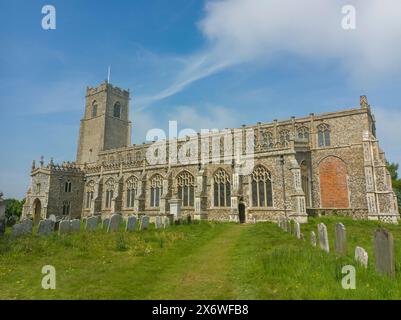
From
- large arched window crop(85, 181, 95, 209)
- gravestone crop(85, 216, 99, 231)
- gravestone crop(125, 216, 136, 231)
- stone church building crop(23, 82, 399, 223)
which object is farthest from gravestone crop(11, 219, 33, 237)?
large arched window crop(85, 181, 95, 209)

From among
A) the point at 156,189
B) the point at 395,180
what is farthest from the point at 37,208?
the point at 395,180

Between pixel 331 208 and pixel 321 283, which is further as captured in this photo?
pixel 331 208

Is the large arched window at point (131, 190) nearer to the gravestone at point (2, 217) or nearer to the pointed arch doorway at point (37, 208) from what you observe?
the pointed arch doorway at point (37, 208)

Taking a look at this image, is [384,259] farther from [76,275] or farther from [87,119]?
[87,119]

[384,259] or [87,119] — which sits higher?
[87,119]

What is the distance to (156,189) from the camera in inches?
1233

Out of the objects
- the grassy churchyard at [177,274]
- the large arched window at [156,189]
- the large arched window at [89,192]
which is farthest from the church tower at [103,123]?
the grassy churchyard at [177,274]

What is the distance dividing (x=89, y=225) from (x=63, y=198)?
24.1m

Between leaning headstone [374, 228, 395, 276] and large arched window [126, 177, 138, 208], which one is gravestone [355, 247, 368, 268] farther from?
large arched window [126, 177, 138, 208]

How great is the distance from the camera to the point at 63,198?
37.3 m

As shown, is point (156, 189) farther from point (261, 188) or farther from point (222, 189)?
point (261, 188)

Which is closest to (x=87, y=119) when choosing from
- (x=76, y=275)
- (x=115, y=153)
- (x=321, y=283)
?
(x=115, y=153)

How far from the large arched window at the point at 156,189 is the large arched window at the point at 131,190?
2741mm
